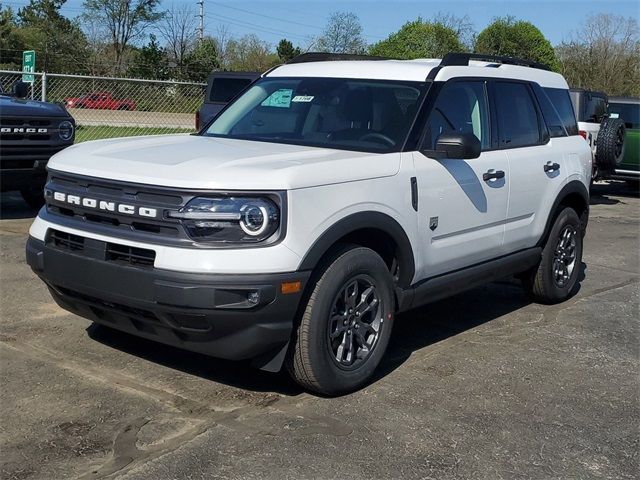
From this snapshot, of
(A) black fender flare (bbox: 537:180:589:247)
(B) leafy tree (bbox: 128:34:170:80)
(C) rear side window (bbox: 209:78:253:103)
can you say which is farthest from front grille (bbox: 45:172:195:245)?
(B) leafy tree (bbox: 128:34:170:80)

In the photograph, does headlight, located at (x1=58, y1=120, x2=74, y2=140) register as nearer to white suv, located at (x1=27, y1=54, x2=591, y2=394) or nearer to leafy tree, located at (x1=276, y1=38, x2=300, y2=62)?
white suv, located at (x1=27, y1=54, x2=591, y2=394)

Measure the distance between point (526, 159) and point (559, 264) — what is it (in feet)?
3.95

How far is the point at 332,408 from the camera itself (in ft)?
13.9

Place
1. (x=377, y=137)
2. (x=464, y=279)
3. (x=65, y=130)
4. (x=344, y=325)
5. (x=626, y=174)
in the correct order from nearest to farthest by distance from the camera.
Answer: (x=344, y=325), (x=377, y=137), (x=464, y=279), (x=65, y=130), (x=626, y=174)

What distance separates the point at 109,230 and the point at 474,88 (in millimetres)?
2792

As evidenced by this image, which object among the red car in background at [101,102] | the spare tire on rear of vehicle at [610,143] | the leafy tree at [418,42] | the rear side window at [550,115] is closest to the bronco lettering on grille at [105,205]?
the rear side window at [550,115]

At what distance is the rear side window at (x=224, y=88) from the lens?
13.4 m

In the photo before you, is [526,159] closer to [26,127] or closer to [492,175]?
[492,175]

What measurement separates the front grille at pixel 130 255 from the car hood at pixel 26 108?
5.21 meters

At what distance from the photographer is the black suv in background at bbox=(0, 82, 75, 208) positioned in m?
8.55

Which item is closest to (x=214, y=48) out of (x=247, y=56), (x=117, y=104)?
(x=247, y=56)

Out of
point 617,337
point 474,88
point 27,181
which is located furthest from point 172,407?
point 27,181

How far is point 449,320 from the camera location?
243 inches

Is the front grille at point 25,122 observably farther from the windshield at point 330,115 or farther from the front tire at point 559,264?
the front tire at point 559,264
